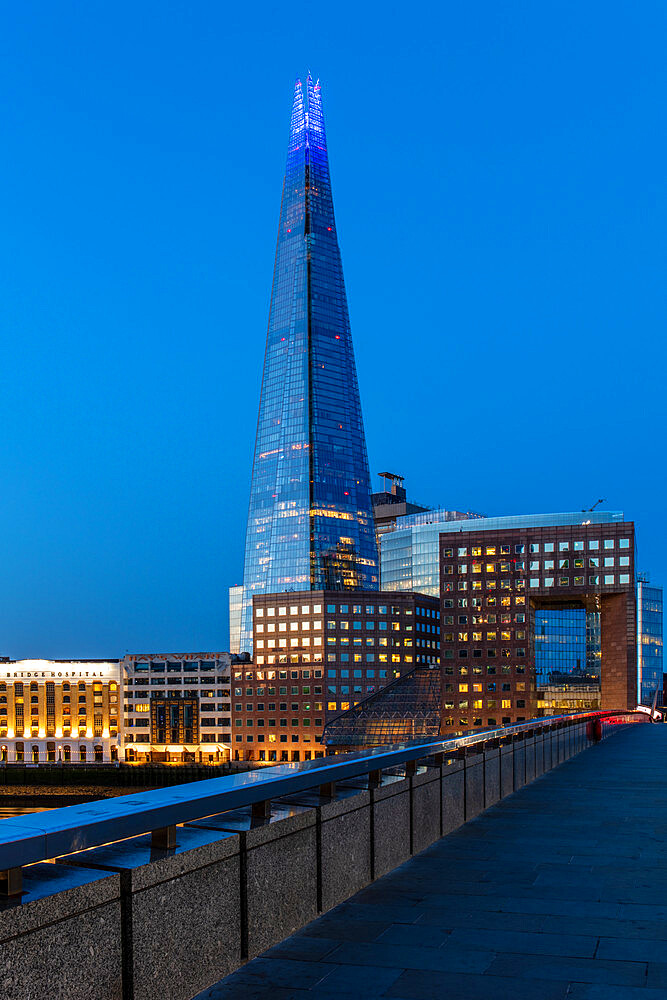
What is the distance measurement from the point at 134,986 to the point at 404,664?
602 feet

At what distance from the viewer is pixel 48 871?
20.6 feet

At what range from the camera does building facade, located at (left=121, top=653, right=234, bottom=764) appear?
18312 cm

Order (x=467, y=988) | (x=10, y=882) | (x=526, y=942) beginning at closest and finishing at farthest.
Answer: (x=10, y=882) → (x=467, y=988) → (x=526, y=942)

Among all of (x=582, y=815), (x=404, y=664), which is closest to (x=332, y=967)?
(x=582, y=815)

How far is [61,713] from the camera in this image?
628ft

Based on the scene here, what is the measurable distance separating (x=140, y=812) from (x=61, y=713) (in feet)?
645

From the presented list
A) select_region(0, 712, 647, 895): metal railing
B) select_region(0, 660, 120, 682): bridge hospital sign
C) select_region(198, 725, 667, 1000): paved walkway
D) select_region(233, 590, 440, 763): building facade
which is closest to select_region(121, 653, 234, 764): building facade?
select_region(233, 590, 440, 763): building facade

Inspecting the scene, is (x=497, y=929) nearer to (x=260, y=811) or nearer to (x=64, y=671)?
(x=260, y=811)

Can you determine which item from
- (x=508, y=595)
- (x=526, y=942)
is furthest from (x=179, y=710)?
(x=526, y=942)

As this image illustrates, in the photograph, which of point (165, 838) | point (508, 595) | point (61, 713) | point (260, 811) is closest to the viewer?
point (165, 838)

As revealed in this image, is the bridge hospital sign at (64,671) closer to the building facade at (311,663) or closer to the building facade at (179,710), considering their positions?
the building facade at (179,710)

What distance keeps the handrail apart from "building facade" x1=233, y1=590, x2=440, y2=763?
171366 millimetres

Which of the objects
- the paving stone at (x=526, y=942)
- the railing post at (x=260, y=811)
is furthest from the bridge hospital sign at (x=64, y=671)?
the paving stone at (x=526, y=942)

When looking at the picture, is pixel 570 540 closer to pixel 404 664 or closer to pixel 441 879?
pixel 404 664
